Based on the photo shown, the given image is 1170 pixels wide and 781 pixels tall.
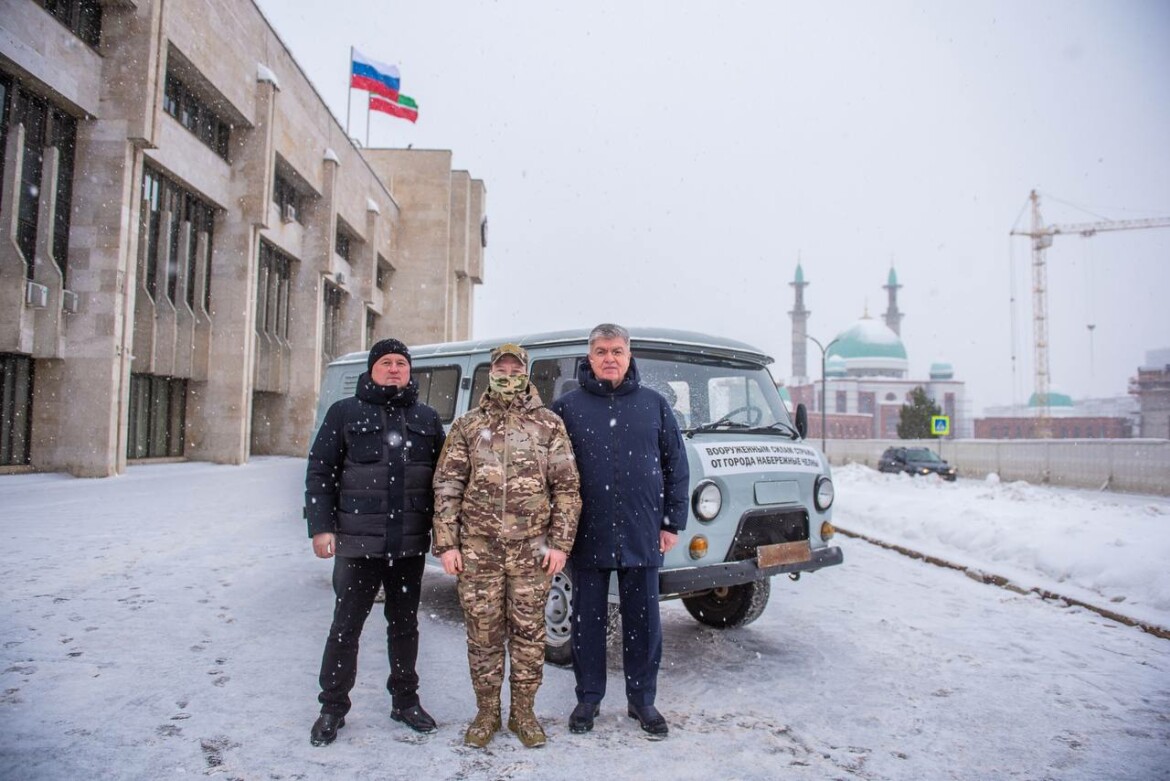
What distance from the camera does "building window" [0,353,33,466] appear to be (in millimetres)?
16547

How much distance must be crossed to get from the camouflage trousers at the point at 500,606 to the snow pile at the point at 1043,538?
17.0 feet

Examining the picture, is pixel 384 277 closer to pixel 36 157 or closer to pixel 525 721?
pixel 36 157

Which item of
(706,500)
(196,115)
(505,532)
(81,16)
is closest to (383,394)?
(505,532)

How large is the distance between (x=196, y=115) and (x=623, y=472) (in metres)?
25.4

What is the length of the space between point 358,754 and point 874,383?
10106cm

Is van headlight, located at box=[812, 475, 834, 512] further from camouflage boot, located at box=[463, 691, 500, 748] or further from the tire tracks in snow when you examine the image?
the tire tracks in snow

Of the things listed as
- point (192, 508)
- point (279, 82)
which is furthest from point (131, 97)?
point (192, 508)

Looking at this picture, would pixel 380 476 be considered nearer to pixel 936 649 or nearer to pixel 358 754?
pixel 358 754

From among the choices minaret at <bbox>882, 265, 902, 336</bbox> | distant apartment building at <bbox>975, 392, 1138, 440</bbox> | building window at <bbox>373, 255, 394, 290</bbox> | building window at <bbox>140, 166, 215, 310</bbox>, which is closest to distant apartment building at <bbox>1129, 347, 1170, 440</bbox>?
distant apartment building at <bbox>975, 392, 1138, 440</bbox>

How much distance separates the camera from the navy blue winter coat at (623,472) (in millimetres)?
3717

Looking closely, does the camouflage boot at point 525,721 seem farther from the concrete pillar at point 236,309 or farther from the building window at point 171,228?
the concrete pillar at point 236,309

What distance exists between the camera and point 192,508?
12.1 meters

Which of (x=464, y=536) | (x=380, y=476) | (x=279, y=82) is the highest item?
(x=279, y=82)

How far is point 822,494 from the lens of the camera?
5.16 meters
